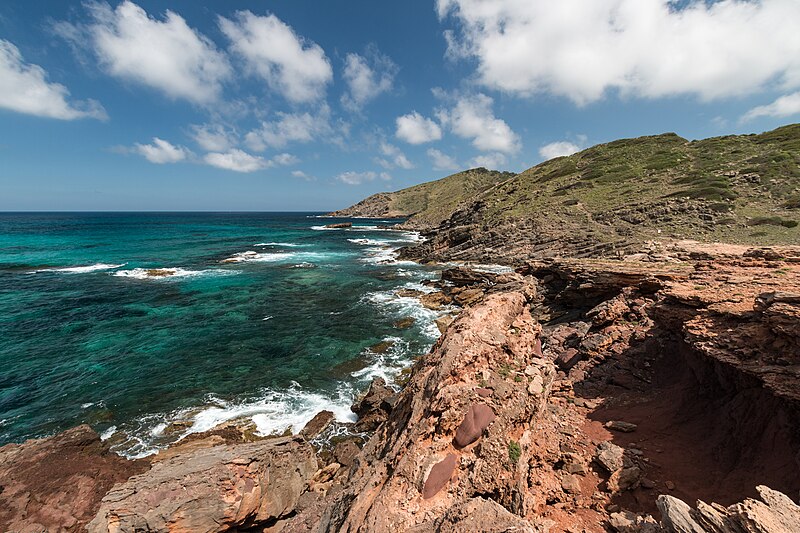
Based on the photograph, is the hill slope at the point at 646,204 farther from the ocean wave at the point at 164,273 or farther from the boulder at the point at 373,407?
the ocean wave at the point at 164,273

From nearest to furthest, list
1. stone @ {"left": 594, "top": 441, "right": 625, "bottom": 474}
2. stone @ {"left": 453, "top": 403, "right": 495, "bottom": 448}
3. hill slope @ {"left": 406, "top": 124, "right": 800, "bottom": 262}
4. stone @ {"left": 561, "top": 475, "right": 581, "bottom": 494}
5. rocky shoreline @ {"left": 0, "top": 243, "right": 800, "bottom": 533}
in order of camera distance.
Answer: rocky shoreline @ {"left": 0, "top": 243, "right": 800, "bottom": 533}, stone @ {"left": 453, "top": 403, "right": 495, "bottom": 448}, stone @ {"left": 561, "top": 475, "right": 581, "bottom": 494}, stone @ {"left": 594, "top": 441, "right": 625, "bottom": 474}, hill slope @ {"left": 406, "top": 124, "right": 800, "bottom": 262}

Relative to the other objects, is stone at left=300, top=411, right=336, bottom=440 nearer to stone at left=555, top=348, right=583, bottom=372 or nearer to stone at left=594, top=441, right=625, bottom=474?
stone at left=555, top=348, right=583, bottom=372

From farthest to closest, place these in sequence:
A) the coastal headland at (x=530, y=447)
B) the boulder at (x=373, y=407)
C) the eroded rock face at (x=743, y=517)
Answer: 1. the boulder at (x=373, y=407)
2. the coastal headland at (x=530, y=447)
3. the eroded rock face at (x=743, y=517)

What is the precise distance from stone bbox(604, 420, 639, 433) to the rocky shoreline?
5 centimetres

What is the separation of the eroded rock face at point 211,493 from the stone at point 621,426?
1074 centimetres

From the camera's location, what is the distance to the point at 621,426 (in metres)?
11.1

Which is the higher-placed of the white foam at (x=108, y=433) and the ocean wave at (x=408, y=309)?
the ocean wave at (x=408, y=309)

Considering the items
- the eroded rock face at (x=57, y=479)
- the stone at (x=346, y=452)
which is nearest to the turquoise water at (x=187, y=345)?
the stone at (x=346, y=452)

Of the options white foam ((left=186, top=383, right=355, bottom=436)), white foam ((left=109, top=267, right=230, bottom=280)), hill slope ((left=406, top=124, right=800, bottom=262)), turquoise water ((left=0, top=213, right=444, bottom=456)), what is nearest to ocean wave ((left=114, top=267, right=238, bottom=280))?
white foam ((left=109, top=267, right=230, bottom=280))

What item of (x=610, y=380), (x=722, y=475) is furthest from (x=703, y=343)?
(x=610, y=380)

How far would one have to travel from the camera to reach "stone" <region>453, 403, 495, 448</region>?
7629 mm

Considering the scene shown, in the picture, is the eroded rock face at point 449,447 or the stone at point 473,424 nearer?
the eroded rock face at point 449,447

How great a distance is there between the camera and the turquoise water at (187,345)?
17.9 meters

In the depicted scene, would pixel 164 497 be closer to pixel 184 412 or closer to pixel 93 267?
pixel 184 412
